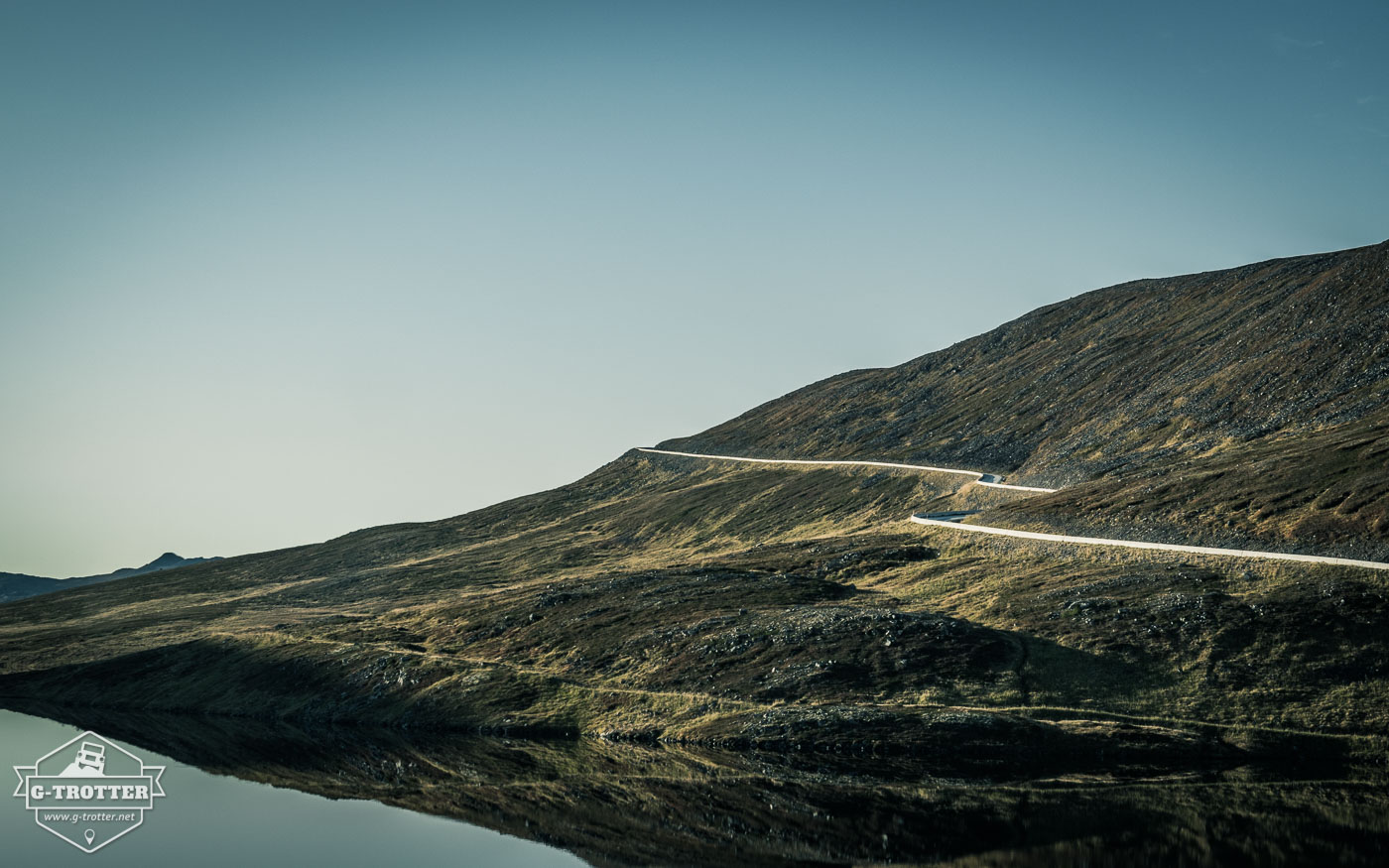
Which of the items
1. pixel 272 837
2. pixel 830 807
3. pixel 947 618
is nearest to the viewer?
pixel 272 837

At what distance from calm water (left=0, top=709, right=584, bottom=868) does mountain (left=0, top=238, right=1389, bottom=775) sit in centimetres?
2182

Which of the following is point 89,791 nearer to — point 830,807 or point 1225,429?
point 830,807

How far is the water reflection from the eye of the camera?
136 feet

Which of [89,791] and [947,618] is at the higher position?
[89,791]

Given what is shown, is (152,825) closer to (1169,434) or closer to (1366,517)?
(1366,517)

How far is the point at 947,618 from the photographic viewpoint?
80562 mm

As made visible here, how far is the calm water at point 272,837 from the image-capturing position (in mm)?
45156

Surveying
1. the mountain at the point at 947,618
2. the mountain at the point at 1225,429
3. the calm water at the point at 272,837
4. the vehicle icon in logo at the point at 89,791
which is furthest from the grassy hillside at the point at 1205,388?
the vehicle icon in logo at the point at 89,791

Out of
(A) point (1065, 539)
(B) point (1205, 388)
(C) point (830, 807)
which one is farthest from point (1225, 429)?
(C) point (830, 807)

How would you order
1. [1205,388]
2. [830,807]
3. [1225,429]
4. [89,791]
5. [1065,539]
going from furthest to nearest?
[1205,388]
[1225,429]
[1065,539]
[89,791]
[830,807]

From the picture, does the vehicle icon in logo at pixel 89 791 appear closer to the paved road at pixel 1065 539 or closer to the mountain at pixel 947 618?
the mountain at pixel 947 618

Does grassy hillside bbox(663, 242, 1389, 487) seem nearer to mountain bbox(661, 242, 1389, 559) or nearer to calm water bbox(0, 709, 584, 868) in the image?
mountain bbox(661, 242, 1389, 559)

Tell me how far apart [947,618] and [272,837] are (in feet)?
163

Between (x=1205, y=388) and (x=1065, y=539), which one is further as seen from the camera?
(x=1205, y=388)
